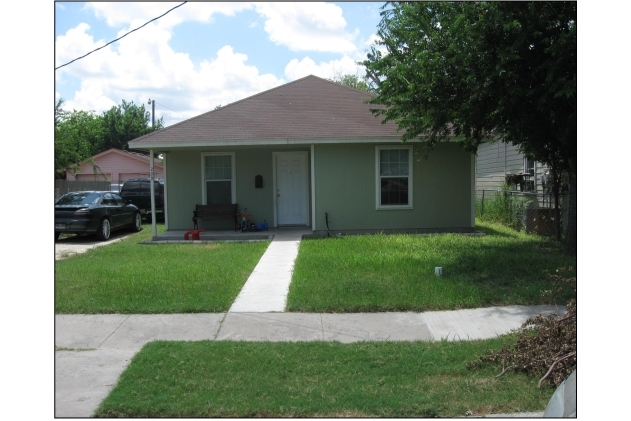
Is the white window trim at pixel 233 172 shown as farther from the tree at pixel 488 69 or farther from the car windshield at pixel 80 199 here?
the tree at pixel 488 69

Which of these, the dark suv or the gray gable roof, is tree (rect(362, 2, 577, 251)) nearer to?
the gray gable roof

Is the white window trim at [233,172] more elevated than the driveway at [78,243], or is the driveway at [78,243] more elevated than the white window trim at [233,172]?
the white window trim at [233,172]

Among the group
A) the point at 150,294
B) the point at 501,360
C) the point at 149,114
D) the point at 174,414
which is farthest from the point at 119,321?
the point at 149,114

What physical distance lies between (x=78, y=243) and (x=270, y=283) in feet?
29.2

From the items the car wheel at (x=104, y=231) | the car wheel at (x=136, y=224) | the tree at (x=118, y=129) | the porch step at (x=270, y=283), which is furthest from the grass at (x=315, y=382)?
the tree at (x=118, y=129)

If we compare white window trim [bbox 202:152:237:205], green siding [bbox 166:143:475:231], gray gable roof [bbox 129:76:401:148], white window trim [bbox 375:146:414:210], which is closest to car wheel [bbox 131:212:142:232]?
green siding [bbox 166:143:475:231]

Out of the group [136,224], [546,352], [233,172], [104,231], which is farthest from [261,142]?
[546,352]

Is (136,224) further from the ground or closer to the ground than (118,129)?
closer to the ground

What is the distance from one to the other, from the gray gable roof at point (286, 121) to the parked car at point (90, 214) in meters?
2.56

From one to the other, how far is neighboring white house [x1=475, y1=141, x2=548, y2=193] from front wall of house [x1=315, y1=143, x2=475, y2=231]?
2126 mm

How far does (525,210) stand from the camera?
16.3m

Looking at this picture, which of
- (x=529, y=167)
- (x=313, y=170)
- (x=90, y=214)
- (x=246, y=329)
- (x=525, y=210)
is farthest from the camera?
(x=529, y=167)

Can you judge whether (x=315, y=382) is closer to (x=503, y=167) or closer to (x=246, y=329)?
(x=246, y=329)

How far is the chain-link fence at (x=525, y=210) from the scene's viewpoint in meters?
14.8
